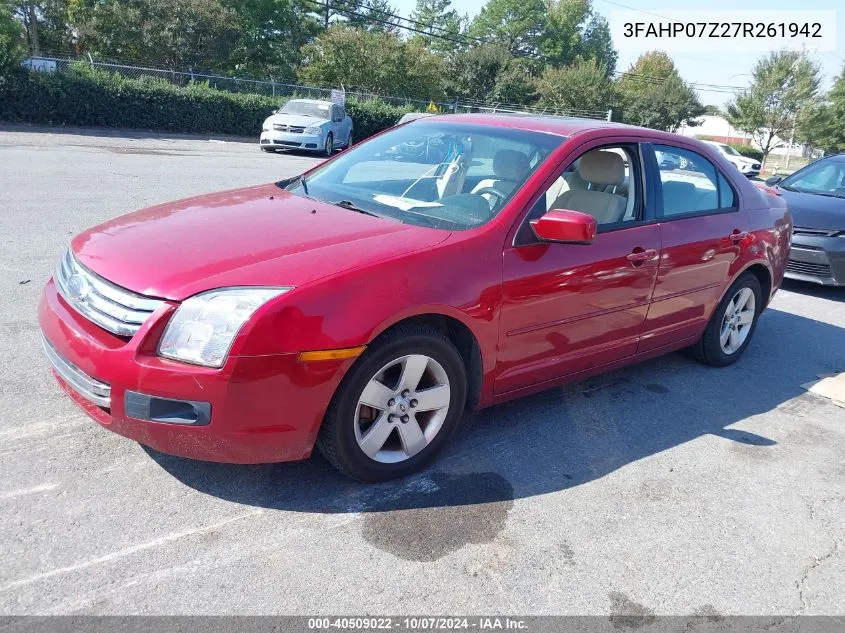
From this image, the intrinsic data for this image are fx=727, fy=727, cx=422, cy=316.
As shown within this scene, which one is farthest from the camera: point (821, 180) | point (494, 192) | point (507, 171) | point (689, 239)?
point (821, 180)

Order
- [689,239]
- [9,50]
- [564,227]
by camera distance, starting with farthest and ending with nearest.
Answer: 1. [9,50]
2. [689,239]
3. [564,227]


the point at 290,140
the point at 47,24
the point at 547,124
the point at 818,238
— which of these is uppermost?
the point at 47,24

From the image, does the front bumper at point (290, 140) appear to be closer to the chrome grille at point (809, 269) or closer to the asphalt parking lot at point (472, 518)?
the chrome grille at point (809, 269)

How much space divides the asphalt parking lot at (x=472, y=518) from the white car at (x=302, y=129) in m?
16.2

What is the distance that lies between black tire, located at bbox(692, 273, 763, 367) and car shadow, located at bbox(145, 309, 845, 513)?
8cm

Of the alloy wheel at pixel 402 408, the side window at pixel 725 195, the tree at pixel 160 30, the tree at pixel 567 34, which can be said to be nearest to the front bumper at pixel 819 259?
the side window at pixel 725 195

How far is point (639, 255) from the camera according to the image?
414 cm

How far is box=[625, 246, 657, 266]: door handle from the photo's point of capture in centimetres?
409

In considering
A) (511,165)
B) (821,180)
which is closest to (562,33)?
(821,180)

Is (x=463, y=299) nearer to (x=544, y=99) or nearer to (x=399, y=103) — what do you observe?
(x=399, y=103)

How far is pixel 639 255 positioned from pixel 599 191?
1.47 feet

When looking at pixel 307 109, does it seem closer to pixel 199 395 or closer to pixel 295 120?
pixel 295 120

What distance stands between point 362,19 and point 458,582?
6124 cm

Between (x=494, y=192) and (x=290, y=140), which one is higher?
(x=494, y=192)
